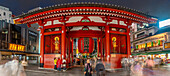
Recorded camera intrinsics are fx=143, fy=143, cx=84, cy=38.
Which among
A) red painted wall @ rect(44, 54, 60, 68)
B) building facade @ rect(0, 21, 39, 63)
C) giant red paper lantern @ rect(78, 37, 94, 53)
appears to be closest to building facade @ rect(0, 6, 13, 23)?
building facade @ rect(0, 21, 39, 63)

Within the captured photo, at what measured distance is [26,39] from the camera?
50.5 metres

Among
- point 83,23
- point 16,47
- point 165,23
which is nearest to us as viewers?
point 83,23

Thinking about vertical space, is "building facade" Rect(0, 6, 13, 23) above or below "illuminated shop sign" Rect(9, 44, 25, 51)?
above

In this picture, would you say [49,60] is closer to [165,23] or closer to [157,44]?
[157,44]

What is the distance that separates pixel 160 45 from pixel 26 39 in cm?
4287

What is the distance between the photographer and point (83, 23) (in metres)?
16.1

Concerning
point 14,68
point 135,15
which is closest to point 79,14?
point 135,15

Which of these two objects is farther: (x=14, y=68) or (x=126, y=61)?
(x=126, y=61)

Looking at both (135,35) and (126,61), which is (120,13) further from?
(135,35)

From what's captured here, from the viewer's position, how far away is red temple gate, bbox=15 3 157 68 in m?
14.9

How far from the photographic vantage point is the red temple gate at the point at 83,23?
48.9 feet

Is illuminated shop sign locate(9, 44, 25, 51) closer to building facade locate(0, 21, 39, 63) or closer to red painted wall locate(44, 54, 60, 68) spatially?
building facade locate(0, 21, 39, 63)

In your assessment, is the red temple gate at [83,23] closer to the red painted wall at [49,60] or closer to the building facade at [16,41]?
the red painted wall at [49,60]

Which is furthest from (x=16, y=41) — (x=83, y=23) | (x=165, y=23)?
(x=165, y=23)
